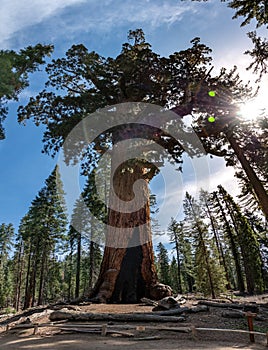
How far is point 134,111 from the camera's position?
12.1m

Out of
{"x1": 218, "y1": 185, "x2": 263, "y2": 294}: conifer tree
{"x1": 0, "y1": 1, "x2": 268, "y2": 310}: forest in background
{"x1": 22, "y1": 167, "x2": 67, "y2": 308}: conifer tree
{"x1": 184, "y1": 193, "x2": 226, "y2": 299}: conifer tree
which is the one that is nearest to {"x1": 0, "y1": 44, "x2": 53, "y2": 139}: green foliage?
{"x1": 0, "y1": 1, "x2": 268, "y2": 310}: forest in background

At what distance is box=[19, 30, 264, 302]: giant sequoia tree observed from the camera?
10.5 meters

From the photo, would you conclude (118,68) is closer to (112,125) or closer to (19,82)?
(112,125)

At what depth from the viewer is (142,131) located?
396 inches

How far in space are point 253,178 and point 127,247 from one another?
5955 mm

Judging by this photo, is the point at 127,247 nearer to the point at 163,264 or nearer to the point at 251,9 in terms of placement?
the point at 251,9

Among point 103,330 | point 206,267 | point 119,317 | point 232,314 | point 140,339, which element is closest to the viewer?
point 140,339

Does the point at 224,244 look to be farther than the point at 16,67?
Yes

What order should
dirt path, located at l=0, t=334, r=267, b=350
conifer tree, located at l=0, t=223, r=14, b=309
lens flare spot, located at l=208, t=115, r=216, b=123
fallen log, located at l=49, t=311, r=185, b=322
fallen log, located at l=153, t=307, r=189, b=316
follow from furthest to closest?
conifer tree, located at l=0, t=223, r=14, b=309 < lens flare spot, located at l=208, t=115, r=216, b=123 < fallen log, located at l=153, t=307, r=189, b=316 < fallen log, located at l=49, t=311, r=185, b=322 < dirt path, located at l=0, t=334, r=267, b=350

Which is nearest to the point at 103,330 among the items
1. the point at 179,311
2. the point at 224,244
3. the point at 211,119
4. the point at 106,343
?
the point at 106,343

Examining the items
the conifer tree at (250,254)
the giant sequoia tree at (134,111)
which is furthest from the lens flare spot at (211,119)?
the conifer tree at (250,254)

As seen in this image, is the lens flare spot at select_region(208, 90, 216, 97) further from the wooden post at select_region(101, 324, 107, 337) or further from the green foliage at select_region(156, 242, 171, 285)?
the green foliage at select_region(156, 242, 171, 285)

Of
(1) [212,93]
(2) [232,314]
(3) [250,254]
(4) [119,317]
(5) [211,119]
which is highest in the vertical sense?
(1) [212,93]

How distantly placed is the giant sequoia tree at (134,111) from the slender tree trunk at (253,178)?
0.41 metres
